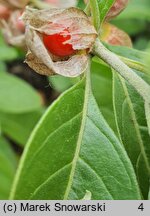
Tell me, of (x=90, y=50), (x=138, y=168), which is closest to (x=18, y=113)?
(x=138, y=168)

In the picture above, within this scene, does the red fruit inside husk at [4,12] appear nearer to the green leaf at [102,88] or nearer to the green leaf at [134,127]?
the green leaf at [102,88]

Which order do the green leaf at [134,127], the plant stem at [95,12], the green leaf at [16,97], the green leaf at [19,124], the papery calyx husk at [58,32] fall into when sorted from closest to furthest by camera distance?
the papery calyx husk at [58,32] < the plant stem at [95,12] < the green leaf at [134,127] < the green leaf at [16,97] < the green leaf at [19,124]

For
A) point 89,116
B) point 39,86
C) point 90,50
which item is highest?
point 90,50

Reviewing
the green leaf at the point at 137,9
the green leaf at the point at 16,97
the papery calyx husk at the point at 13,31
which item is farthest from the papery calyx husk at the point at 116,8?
the green leaf at the point at 137,9

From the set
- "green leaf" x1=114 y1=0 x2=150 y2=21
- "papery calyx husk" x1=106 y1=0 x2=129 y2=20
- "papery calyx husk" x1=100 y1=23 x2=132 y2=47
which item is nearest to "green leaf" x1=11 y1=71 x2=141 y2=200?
"papery calyx husk" x1=106 y1=0 x2=129 y2=20

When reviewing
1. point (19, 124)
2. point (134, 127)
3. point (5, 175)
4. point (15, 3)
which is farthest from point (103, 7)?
point (19, 124)

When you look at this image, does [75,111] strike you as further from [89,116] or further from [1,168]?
[1,168]
